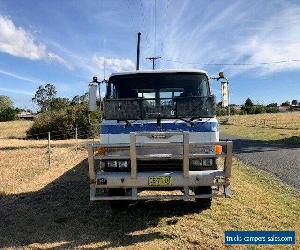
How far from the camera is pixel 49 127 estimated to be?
4084 centimetres

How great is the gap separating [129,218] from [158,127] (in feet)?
6.17


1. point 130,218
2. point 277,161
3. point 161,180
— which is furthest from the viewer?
point 277,161

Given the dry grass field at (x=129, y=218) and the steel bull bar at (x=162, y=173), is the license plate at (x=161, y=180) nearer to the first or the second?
the steel bull bar at (x=162, y=173)

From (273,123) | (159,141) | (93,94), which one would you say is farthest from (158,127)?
(273,123)

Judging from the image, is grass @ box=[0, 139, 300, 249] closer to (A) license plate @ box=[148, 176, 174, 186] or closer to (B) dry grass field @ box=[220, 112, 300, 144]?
(A) license plate @ box=[148, 176, 174, 186]

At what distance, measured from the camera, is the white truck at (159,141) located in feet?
23.7

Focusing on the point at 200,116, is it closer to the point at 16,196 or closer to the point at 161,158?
the point at 161,158

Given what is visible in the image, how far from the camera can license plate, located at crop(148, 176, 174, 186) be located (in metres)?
7.20

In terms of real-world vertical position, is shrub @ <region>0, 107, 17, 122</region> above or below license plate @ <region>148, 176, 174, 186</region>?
above

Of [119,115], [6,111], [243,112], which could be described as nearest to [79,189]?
[119,115]

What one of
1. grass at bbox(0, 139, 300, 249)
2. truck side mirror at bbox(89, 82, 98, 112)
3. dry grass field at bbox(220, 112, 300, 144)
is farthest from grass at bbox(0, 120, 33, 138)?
truck side mirror at bbox(89, 82, 98, 112)

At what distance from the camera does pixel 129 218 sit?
8.06m

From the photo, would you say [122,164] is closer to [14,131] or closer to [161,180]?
[161,180]

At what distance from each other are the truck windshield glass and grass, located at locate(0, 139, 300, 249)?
2.39 meters
